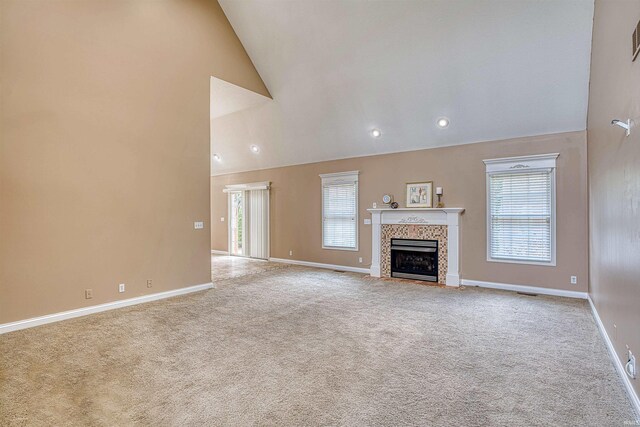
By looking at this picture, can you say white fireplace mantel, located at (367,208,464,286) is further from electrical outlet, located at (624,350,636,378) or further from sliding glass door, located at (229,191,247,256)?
sliding glass door, located at (229,191,247,256)

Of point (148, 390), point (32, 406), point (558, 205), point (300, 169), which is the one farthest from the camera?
point (300, 169)

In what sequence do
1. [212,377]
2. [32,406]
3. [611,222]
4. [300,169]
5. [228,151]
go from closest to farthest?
[32,406], [212,377], [611,222], [300,169], [228,151]

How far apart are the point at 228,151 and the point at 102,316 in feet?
20.1

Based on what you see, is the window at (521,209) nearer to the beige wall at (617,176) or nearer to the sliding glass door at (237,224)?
the beige wall at (617,176)

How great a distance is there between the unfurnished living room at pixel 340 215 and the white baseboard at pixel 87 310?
2 cm

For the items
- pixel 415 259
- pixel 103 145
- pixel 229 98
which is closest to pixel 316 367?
pixel 103 145

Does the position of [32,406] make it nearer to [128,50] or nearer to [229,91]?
[128,50]

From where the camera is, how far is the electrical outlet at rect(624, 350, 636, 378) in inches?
91.4

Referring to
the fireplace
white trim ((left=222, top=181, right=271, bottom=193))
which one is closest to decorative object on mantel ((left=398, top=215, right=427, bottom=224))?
the fireplace

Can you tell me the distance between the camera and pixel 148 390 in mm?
2586

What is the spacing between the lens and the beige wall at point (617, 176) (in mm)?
2289

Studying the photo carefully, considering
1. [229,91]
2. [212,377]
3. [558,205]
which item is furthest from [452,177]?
[212,377]

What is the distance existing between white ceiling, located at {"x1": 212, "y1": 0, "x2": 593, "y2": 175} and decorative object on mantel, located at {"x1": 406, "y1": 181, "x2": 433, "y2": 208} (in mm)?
789

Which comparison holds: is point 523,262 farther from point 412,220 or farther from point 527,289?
point 412,220
